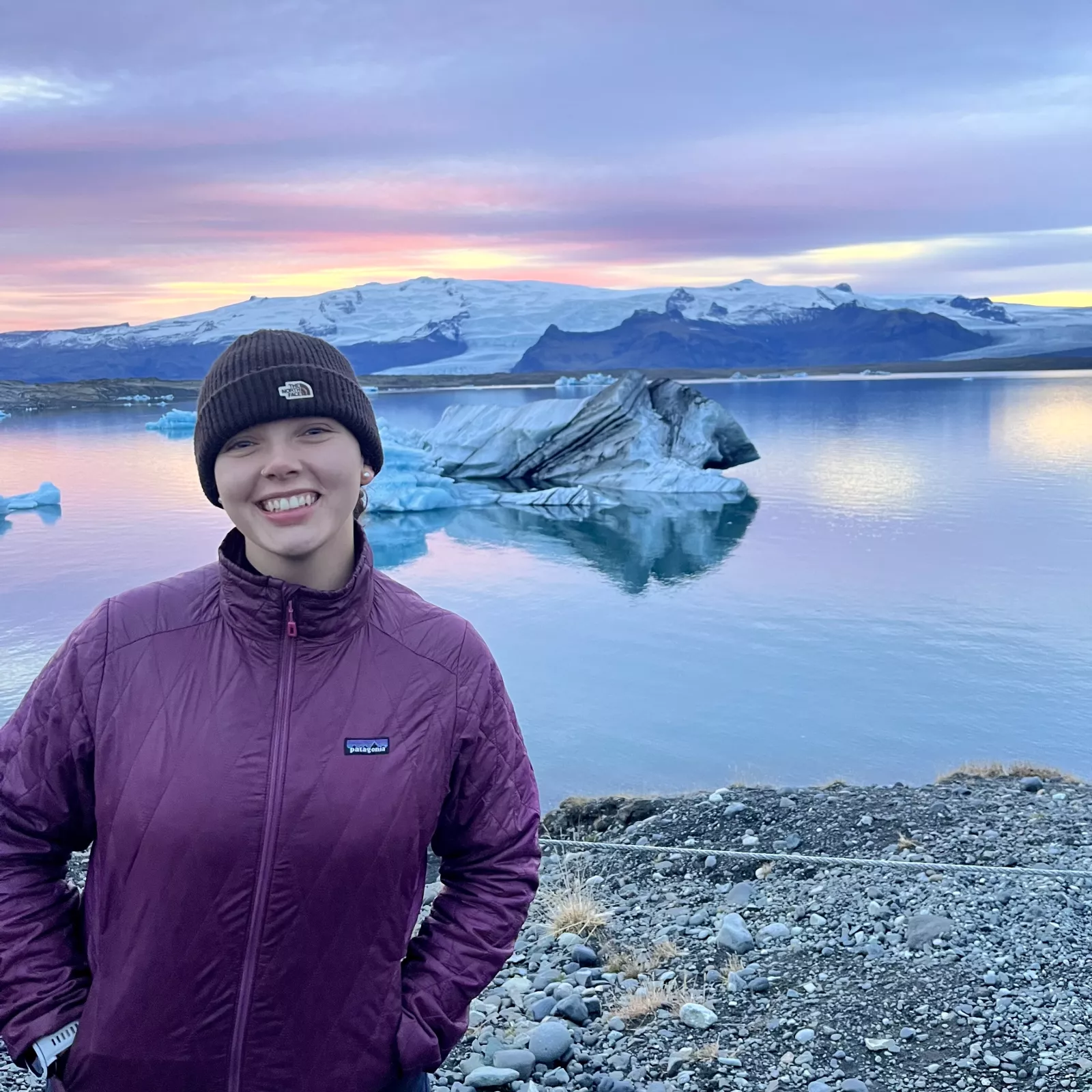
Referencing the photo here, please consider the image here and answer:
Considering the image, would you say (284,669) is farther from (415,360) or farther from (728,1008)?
(415,360)

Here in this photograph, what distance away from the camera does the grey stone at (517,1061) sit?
9.10ft

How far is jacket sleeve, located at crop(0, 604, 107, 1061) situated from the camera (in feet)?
4.59

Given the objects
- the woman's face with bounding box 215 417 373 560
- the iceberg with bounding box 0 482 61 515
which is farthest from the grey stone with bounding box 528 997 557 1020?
the iceberg with bounding box 0 482 61 515

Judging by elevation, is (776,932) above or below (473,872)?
below

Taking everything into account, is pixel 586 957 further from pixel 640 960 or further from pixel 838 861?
pixel 838 861

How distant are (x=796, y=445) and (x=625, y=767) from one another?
22.0 meters

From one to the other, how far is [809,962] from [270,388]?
8.82 feet

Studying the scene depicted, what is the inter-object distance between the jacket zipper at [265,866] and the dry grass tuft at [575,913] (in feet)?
7.97

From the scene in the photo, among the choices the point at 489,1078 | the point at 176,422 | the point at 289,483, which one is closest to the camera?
the point at 289,483

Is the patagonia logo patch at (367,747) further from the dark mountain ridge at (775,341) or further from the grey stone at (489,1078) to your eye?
the dark mountain ridge at (775,341)

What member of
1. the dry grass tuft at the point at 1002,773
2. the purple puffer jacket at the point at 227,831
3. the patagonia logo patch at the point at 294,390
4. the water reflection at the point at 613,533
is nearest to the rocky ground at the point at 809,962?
the dry grass tuft at the point at 1002,773

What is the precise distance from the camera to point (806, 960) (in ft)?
11.1

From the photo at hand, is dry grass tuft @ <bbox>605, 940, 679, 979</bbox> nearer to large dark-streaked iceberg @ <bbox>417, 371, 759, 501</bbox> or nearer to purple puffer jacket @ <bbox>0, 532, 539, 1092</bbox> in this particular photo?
purple puffer jacket @ <bbox>0, 532, 539, 1092</bbox>

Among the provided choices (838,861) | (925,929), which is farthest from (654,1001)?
(838,861)
